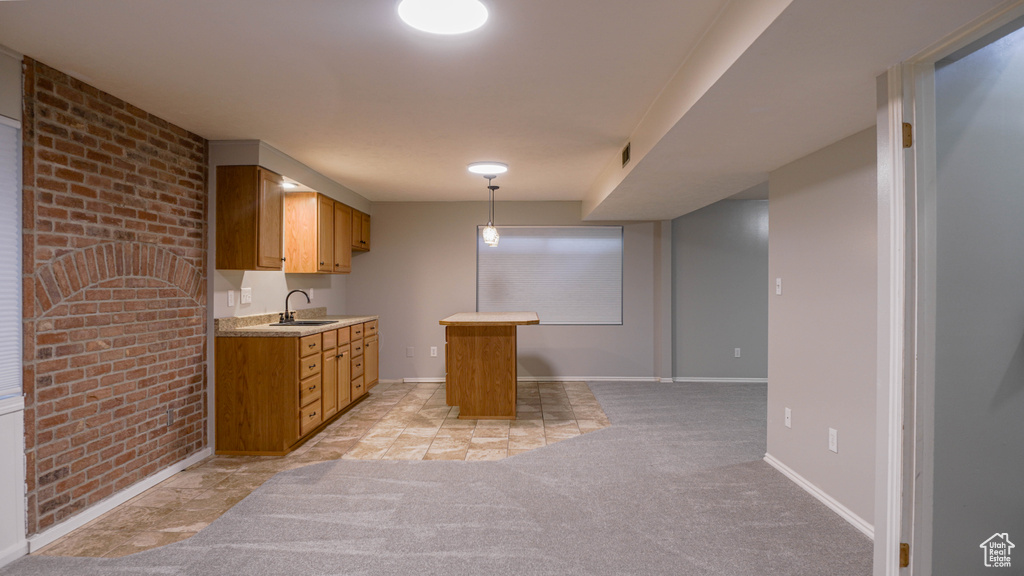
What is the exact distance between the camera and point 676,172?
11.6 feet

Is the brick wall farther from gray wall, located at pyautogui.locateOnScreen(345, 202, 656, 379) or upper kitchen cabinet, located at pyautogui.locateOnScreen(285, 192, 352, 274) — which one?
gray wall, located at pyautogui.locateOnScreen(345, 202, 656, 379)

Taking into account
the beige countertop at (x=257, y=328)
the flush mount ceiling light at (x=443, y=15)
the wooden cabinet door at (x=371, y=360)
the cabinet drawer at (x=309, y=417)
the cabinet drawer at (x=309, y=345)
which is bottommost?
the cabinet drawer at (x=309, y=417)

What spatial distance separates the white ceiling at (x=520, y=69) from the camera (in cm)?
169

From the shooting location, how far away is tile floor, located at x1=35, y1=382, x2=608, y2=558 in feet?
8.22

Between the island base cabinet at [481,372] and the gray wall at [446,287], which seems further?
the gray wall at [446,287]

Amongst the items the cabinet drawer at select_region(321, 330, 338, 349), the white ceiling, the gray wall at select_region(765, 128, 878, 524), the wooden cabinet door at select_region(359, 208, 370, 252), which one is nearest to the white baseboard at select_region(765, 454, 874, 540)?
the gray wall at select_region(765, 128, 878, 524)

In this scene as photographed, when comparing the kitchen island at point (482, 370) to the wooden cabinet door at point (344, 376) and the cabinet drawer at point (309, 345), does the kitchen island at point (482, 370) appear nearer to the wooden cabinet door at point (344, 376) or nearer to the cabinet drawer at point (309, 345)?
the wooden cabinet door at point (344, 376)

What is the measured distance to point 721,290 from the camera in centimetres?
622

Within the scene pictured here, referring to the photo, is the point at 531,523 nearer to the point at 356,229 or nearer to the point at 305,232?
the point at 305,232

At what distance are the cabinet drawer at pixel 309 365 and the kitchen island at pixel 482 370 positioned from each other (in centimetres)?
113

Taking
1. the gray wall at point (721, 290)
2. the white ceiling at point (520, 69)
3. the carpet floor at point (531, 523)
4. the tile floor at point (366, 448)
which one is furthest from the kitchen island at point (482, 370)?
the gray wall at point (721, 290)

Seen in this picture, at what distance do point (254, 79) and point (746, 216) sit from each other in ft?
18.3

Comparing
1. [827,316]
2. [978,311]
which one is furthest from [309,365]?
[978,311]

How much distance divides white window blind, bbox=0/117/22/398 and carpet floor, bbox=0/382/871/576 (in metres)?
0.87
